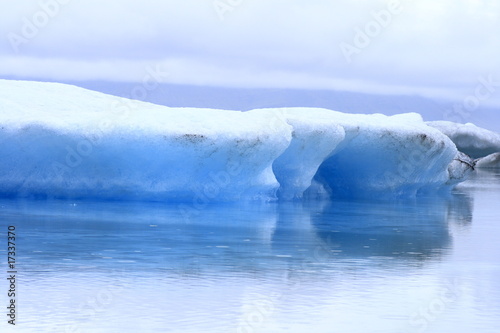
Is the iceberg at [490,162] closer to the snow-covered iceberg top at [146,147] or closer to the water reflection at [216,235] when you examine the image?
the snow-covered iceberg top at [146,147]

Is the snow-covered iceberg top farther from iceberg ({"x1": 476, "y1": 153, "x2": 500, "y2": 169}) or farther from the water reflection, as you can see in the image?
iceberg ({"x1": 476, "y1": 153, "x2": 500, "y2": 169})

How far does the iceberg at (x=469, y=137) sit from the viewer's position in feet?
108

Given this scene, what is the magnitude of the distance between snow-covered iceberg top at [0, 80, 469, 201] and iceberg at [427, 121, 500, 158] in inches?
682

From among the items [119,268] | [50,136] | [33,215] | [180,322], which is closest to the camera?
[180,322]

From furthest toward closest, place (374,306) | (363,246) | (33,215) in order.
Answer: (33,215), (363,246), (374,306)

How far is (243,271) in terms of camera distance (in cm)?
775

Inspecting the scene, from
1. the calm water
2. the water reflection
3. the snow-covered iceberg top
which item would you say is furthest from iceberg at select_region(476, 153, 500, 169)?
the calm water

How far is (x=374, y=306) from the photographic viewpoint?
21.0ft

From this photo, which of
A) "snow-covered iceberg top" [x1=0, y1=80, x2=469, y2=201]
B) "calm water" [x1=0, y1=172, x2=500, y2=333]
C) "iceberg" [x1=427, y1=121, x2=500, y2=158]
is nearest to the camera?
"calm water" [x1=0, y1=172, x2=500, y2=333]

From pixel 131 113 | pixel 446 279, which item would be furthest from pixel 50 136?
pixel 446 279

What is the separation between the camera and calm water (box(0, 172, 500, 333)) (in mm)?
5934

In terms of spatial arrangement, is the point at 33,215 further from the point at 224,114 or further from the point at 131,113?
the point at 224,114

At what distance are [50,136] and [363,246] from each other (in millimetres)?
4986

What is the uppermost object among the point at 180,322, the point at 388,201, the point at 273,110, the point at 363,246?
the point at 273,110
